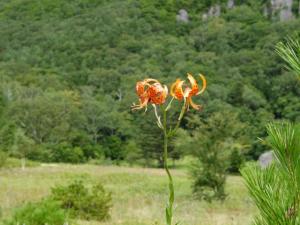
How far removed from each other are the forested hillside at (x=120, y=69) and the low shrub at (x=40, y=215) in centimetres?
2616

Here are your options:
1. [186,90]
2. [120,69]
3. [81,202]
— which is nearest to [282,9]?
[120,69]

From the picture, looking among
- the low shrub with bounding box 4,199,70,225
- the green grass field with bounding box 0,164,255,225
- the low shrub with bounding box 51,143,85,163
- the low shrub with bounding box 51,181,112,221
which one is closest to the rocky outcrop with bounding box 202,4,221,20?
the low shrub with bounding box 51,143,85,163

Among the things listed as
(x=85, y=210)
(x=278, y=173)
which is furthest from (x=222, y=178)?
(x=278, y=173)

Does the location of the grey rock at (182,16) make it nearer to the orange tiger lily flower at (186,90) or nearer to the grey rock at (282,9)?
the grey rock at (282,9)

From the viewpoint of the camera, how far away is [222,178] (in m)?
18.7

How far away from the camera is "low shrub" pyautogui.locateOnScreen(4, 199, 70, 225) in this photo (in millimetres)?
6820

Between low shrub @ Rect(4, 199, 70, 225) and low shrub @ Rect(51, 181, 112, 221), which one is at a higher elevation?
low shrub @ Rect(4, 199, 70, 225)

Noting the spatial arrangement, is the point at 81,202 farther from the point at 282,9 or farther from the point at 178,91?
the point at 282,9

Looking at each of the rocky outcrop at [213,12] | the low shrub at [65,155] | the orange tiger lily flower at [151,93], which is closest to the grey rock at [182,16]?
the rocky outcrop at [213,12]

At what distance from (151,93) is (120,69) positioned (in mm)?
105121

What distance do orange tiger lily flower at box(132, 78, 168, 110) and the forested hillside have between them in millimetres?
30806

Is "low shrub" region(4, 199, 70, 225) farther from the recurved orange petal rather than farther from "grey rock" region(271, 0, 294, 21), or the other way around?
"grey rock" region(271, 0, 294, 21)

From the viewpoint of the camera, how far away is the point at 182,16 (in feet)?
447

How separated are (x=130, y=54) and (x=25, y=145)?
78274 millimetres
